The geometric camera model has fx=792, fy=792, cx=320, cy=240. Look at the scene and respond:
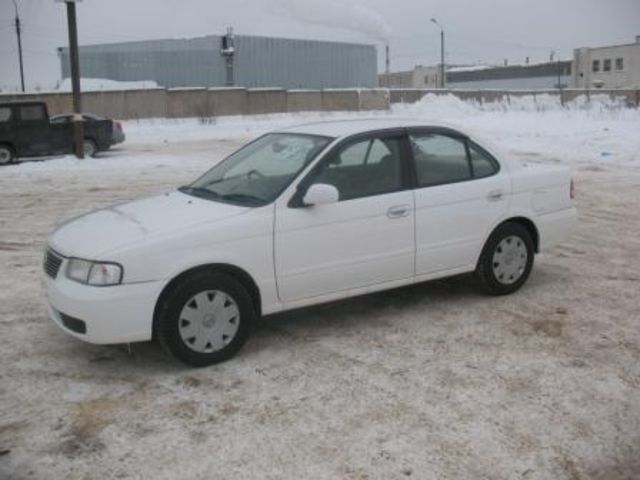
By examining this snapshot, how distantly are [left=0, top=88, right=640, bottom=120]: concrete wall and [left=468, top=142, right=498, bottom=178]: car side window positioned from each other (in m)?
30.5

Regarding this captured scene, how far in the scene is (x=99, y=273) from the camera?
15.9 ft

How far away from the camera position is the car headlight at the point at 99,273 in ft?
15.9

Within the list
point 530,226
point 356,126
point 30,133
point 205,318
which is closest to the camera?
point 205,318

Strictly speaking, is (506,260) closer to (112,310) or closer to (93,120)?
(112,310)

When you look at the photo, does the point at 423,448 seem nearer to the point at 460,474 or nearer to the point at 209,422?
the point at 460,474

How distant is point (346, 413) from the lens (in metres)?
4.43

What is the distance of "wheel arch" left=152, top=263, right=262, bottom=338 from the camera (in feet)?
16.3

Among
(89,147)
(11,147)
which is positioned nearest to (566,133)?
(89,147)

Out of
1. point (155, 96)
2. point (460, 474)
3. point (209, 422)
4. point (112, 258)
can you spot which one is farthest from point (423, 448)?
point (155, 96)

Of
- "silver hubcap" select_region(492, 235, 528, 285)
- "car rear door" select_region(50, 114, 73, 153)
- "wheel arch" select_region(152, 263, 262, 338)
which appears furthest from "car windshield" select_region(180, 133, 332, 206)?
"car rear door" select_region(50, 114, 73, 153)

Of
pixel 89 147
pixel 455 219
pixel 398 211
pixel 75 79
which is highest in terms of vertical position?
pixel 75 79

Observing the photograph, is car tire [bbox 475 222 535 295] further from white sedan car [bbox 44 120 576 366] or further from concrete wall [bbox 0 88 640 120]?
concrete wall [bbox 0 88 640 120]

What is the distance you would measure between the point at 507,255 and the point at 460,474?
10.4 feet

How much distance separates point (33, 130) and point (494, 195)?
16.6m
